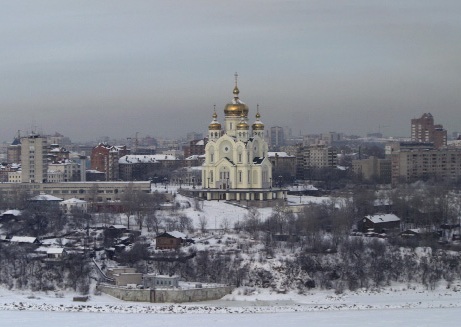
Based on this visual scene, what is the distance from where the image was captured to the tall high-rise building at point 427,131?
90.0 m

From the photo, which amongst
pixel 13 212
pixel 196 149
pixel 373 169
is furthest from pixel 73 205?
pixel 196 149

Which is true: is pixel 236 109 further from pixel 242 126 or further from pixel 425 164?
pixel 425 164

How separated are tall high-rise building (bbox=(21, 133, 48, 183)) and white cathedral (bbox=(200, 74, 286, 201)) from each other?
7.96 m

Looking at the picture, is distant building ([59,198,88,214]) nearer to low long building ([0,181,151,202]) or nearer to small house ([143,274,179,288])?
low long building ([0,181,151,202])

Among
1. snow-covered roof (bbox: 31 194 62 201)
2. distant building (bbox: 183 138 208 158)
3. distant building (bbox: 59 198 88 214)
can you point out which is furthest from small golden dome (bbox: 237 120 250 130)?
distant building (bbox: 183 138 208 158)

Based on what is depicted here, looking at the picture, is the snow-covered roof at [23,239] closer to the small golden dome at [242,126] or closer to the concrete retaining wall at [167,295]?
the concrete retaining wall at [167,295]

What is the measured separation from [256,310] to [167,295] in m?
2.76

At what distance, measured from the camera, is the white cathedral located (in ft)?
151

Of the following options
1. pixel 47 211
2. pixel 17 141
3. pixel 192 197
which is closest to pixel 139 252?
pixel 47 211

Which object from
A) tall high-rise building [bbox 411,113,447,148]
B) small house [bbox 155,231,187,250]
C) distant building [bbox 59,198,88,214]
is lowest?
small house [bbox 155,231,187,250]

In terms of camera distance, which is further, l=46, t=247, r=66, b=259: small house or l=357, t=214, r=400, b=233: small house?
l=357, t=214, r=400, b=233: small house

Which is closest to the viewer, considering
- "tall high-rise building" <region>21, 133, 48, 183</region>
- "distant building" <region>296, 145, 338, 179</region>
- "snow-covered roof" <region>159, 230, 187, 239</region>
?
"snow-covered roof" <region>159, 230, 187, 239</region>

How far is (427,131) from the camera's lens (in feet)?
304

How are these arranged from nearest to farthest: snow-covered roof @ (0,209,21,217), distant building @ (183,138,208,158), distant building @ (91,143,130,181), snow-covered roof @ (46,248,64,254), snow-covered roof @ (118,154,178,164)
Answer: snow-covered roof @ (46,248,64,254), snow-covered roof @ (0,209,21,217), distant building @ (91,143,130,181), snow-covered roof @ (118,154,178,164), distant building @ (183,138,208,158)
